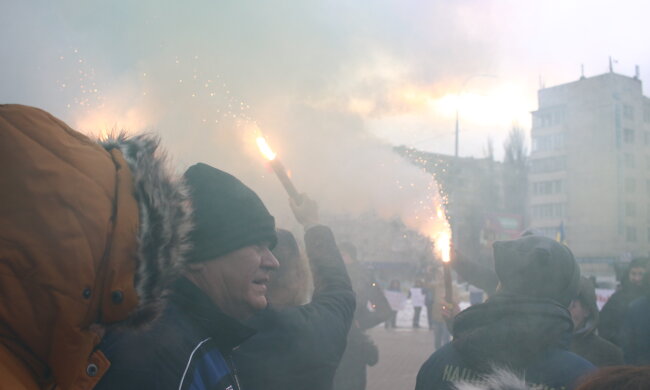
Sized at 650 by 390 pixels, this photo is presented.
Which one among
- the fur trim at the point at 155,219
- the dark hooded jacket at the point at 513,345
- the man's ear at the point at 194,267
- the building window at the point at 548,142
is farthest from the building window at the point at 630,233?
the fur trim at the point at 155,219

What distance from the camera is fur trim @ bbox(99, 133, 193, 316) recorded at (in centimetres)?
118

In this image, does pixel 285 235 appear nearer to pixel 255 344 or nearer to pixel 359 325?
pixel 255 344

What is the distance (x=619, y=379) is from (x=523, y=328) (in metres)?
0.85

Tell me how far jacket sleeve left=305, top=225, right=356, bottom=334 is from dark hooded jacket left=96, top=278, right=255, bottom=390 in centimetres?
65

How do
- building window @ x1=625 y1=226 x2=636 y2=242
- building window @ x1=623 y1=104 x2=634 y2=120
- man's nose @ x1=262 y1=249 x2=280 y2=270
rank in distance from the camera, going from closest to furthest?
man's nose @ x1=262 y1=249 x2=280 y2=270
building window @ x1=623 y1=104 x2=634 y2=120
building window @ x1=625 y1=226 x2=636 y2=242

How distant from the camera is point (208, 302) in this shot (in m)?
1.52

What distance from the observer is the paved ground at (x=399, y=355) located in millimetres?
9075

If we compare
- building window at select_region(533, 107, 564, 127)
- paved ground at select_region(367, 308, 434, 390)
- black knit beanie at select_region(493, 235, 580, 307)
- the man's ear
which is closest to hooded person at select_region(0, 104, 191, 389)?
the man's ear

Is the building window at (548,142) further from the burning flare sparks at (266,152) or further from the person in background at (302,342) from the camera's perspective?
the person in background at (302,342)

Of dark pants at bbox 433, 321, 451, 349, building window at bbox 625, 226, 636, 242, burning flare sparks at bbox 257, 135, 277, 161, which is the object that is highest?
burning flare sparks at bbox 257, 135, 277, 161

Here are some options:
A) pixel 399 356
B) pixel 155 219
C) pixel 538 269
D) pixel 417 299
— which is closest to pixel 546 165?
pixel 417 299

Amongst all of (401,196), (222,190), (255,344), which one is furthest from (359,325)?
(401,196)

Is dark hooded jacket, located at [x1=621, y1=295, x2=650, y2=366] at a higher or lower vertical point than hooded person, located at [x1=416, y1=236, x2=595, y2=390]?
lower

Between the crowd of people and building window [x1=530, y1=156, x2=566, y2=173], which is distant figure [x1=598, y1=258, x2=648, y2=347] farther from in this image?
building window [x1=530, y1=156, x2=566, y2=173]
